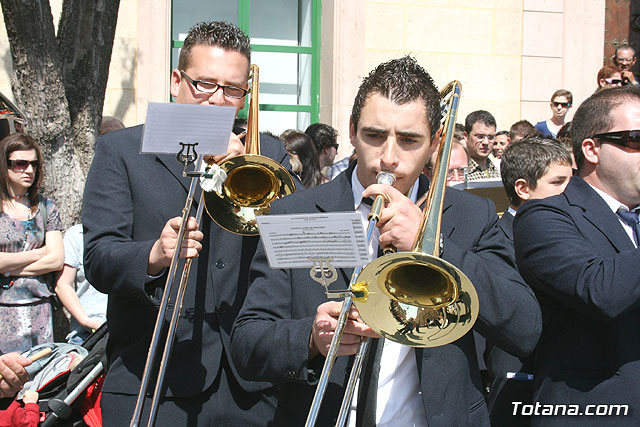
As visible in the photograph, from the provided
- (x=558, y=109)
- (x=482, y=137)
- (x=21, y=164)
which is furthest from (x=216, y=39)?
(x=558, y=109)

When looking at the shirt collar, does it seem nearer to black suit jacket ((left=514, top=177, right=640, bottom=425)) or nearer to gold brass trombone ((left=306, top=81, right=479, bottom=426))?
black suit jacket ((left=514, top=177, right=640, bottom=425))

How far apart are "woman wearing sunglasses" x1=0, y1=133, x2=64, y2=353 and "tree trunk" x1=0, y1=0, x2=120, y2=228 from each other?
0.66m

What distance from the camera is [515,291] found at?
2.42 m

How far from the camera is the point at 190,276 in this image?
A: 3.05 m

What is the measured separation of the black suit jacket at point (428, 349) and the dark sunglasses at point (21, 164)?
3486 mm

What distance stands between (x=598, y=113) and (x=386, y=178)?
1.32m

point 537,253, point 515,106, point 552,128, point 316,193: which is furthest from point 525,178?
point 515,106

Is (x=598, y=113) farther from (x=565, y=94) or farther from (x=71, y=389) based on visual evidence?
(x=565, y=94)

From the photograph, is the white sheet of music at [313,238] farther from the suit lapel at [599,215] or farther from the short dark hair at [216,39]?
the suit lapel at [599,215]

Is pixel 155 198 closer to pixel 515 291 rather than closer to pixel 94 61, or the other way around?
pixel 515 291

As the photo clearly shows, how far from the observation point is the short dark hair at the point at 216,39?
3051mm

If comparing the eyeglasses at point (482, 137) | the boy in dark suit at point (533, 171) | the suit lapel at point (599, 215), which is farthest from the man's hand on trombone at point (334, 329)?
the eyeglasses at point (482, 137)

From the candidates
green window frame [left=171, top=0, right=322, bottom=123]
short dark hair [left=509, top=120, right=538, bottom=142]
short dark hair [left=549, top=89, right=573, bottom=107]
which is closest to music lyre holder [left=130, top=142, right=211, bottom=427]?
short dark hair [left=509, top=120, right=538, bottom=142]

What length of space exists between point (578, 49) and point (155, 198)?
27.9 ft
